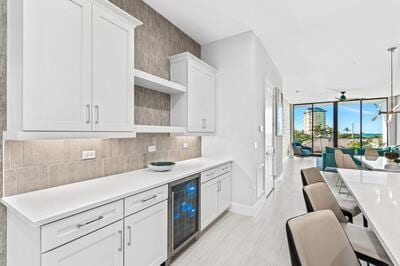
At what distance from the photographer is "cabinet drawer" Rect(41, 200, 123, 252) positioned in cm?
115

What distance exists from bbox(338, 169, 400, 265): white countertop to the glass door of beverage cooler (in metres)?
1.53

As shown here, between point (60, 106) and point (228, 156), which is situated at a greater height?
point (60, 106)

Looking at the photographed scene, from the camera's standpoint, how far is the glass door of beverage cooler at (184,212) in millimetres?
2076

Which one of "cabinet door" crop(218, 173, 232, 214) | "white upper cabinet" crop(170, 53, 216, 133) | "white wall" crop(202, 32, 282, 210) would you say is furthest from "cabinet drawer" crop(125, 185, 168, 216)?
"white wall" crop(202, 32, 282, 210)

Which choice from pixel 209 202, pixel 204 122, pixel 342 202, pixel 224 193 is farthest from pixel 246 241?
pixel 204 122

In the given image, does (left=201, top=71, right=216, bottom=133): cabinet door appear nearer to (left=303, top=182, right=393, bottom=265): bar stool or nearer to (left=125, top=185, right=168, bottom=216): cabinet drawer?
(left=125, top=185, right=168, bottom=216): cabinet drawer

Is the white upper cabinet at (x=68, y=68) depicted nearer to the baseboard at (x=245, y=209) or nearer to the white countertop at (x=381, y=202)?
the white countertop at (x=381, y=202)

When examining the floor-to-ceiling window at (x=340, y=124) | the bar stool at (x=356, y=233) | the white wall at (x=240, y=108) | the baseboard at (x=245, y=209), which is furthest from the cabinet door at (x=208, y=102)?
the floor-to-ceiling window at (x=340, y=124)

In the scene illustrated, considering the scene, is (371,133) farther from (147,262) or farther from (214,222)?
(147,262)

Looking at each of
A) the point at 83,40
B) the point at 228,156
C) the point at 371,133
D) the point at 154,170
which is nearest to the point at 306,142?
the point at 371,133

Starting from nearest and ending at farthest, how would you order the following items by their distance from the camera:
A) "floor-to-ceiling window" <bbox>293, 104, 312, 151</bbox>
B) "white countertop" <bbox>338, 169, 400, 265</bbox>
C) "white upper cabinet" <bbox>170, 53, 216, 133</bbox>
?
"white countertop" <bbox>338, 169, 400, 265</bbox> < "white upper cabinet" <bbox>170, 53, 216, 133</bbox> < "floor-to-ceiling window" <bbox>293, 104, 312, 151</bbox>

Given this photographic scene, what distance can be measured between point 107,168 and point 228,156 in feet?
6.47

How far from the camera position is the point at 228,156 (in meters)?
3.47

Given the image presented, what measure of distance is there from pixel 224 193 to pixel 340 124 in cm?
1051
